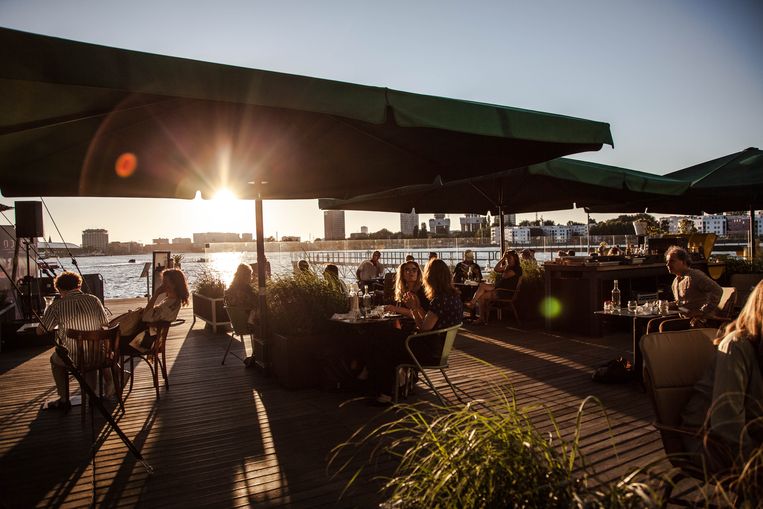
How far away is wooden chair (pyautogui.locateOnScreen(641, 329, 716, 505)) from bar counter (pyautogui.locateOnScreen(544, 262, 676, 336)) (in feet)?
17.2

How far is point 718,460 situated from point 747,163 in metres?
8.03

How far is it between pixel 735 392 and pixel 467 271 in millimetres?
8678

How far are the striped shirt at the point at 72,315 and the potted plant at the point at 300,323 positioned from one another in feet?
5.59

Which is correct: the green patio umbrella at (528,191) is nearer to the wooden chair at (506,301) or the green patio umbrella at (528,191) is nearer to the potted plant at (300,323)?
the wooden chair at (506,301)

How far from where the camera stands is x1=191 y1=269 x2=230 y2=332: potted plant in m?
9.11

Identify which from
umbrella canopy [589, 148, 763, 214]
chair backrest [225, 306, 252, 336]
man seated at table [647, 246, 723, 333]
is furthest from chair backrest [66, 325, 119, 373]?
umbrella canopy [589, 148, 763, 214]

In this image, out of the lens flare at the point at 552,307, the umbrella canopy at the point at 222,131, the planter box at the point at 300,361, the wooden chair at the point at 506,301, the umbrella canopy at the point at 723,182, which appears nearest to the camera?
the umbrella canopy at the point at 222,131

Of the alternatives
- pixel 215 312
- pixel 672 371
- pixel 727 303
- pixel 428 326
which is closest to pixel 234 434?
pixel 428 326

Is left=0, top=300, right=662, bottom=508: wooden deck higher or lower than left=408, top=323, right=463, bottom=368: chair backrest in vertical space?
lower

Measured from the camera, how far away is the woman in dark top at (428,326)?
4035mm

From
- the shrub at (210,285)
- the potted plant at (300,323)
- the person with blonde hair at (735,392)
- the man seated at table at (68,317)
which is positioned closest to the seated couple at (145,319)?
the man seated at table at (68,317)

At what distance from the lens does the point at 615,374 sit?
488 centimetres

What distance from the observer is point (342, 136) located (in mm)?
4250

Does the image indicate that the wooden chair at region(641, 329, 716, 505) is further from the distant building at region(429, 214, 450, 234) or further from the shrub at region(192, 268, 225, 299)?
the distant building at region(429, 214, 450, 234)
